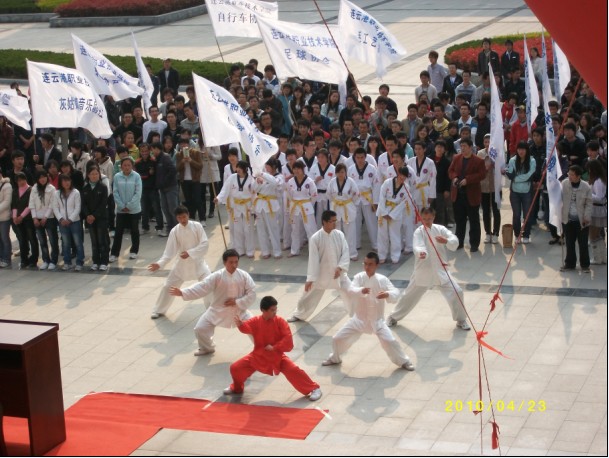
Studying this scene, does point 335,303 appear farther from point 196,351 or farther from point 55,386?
point 55,386

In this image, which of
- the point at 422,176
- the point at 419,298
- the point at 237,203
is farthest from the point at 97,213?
the point at 419,298

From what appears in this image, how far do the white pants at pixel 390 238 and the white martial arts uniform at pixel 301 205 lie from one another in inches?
39.5

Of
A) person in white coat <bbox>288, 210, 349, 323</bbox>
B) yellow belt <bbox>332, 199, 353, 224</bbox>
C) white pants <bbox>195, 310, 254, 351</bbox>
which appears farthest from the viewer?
yellow belt <bbox>332, 199, 353, 224</bbox>

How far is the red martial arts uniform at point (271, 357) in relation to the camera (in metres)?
11.2

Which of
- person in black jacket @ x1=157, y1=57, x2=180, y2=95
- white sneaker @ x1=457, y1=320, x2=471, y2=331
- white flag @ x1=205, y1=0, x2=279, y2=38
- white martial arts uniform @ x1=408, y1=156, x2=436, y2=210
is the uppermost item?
white flag @ x1=205, y1=0, x2=279, y2=38

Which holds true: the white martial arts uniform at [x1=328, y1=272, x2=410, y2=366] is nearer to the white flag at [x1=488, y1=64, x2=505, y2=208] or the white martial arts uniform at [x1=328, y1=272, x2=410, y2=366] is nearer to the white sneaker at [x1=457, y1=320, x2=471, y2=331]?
the white sneaker at [x1=457, y1=320, x2=471, y2=331]

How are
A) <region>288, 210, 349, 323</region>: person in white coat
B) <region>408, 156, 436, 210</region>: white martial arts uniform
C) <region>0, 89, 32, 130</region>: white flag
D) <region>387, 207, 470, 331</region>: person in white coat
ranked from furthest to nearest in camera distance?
<region>0, 89, 32, 130</region>: white flag → <region>408, 156, 436, 210</region>: white martial arts uniform → <region>288, 210, 349, 323</region>: person in white coat → <region>387, 207, 470, 331</region>: person in white coat

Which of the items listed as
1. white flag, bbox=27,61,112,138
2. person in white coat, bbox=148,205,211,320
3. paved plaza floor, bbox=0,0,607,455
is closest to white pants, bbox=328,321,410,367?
paved plaza floor, bbox=0,0,607,455

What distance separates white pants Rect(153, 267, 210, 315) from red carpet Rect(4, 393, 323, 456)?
8.04 ft

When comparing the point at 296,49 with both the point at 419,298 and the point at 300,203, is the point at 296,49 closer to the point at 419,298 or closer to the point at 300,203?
the point at 300,203

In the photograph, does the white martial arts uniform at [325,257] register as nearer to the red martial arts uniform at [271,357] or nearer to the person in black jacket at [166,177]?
the red martial arts uniform at [271,357]

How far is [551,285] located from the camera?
14133mm

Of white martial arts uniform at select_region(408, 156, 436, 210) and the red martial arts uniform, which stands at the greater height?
white martial arts uniform at select_region(408, 156, 436, 210)

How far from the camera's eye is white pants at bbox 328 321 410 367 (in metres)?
11.8
